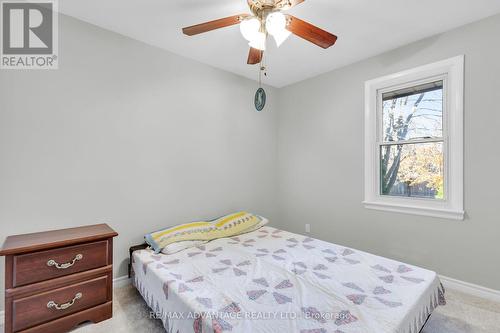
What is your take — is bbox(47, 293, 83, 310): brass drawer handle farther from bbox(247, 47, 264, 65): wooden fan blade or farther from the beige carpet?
bbox(247, 47, 264, 65): wooden fan blade

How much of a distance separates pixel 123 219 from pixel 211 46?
2024 millimetres

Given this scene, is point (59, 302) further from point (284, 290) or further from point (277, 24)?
point (277, 24)

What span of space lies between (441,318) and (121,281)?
279cm

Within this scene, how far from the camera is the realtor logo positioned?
184 centimetres

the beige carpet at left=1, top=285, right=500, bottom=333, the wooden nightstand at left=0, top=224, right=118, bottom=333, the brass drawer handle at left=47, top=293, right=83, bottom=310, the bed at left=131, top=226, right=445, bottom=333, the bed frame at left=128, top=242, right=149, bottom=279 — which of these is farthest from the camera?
the bed frame at left=128, top=242, right=149, bottom=279

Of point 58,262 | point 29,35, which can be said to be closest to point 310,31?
point 29,35

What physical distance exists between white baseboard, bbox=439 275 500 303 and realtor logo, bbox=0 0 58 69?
4111 mm

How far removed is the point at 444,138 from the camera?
2316 mm

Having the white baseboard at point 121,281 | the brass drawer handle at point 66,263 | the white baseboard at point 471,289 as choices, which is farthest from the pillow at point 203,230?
the white baseboard at point 471,289

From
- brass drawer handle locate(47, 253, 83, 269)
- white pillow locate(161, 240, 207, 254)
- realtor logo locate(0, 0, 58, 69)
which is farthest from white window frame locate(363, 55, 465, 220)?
realtor logo locate(0, 0, 58, 69)

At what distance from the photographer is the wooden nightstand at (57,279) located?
146 cm

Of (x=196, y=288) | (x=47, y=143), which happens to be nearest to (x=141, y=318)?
(x=196, y=288)

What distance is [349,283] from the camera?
1563 mm

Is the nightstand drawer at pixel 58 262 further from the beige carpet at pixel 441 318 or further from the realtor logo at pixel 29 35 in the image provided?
the realtor logo at pixel 29 35
